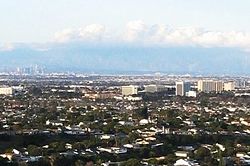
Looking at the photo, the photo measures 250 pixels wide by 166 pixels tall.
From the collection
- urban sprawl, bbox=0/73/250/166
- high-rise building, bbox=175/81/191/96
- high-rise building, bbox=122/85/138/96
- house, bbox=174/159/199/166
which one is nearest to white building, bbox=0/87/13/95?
high-rise building, bbox=122/85/138/96

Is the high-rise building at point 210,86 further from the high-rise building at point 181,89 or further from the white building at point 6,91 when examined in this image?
the white building at point 6,91

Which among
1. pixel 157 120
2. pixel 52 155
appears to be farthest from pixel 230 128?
pixel 52 155

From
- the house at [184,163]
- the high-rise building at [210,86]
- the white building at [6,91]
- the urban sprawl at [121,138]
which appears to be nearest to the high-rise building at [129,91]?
the white building at [6,91]

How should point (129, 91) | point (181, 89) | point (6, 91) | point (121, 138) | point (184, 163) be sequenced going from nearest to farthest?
point (184, 163)
point (121, 138)
point (6, 91)
point (129, 91)
point (181, 89)

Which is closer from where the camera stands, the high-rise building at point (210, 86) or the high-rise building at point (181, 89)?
the high-rise building at point (181, 89)

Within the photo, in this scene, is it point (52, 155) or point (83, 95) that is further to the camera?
point (83, 95)

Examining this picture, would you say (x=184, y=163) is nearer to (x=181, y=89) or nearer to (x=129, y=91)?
(x=129, y=91)

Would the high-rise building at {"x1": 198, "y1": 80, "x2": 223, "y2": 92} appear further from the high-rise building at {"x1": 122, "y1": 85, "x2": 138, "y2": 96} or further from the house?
the house

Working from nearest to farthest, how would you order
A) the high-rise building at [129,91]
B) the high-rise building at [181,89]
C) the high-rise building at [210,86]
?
the high-rise building at [129,91]
the high-rise building at [181,89]
the high-rise building at [210,86]

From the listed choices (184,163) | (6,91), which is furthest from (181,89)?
(184,163)

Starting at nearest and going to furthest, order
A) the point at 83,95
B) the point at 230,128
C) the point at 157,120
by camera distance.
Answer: the point at 230,128 → the point at 157,120 → the point at 83,95

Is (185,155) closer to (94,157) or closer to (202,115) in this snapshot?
(94,157)
